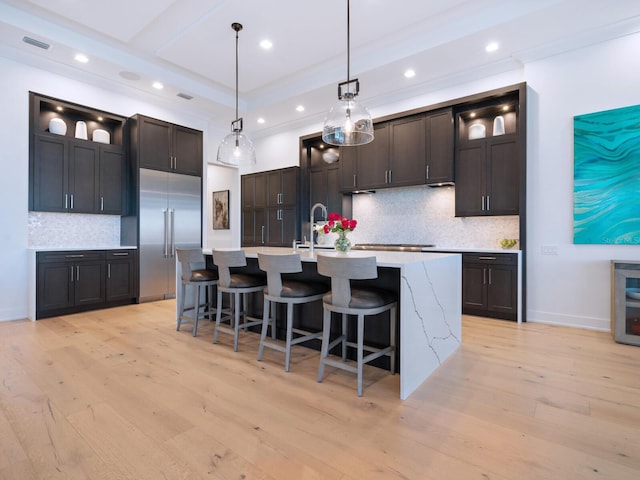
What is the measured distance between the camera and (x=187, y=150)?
5.98 m

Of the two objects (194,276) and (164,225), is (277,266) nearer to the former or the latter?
(194,276)

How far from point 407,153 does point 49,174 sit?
16.5ft

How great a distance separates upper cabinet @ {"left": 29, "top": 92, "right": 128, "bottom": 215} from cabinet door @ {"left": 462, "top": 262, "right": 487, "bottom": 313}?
17.0 ft

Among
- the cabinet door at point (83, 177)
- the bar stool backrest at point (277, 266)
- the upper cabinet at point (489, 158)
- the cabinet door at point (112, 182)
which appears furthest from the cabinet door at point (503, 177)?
the cabinet door at point (83, 177)

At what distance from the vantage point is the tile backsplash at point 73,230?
4.68 m

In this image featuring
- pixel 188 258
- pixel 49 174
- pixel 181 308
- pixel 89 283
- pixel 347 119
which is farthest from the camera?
pixel 89 283

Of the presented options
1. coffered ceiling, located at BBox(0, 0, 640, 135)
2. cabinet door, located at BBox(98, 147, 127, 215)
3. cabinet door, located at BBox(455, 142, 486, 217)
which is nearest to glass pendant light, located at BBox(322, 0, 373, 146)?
coffered ceiling, located at BBox(0, 0, 640, 135)

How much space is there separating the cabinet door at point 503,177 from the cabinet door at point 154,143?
4927 millimetres

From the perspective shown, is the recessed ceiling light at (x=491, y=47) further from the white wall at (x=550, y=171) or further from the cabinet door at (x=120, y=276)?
the cabinet door at (x=120, y=276)

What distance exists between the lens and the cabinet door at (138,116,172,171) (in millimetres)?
5320

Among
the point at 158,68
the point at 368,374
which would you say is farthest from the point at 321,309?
the point at 158,68

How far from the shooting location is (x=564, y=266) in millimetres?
4012

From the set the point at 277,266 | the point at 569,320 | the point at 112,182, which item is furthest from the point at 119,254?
the point at 569,320

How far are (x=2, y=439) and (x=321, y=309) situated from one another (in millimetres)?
2237
